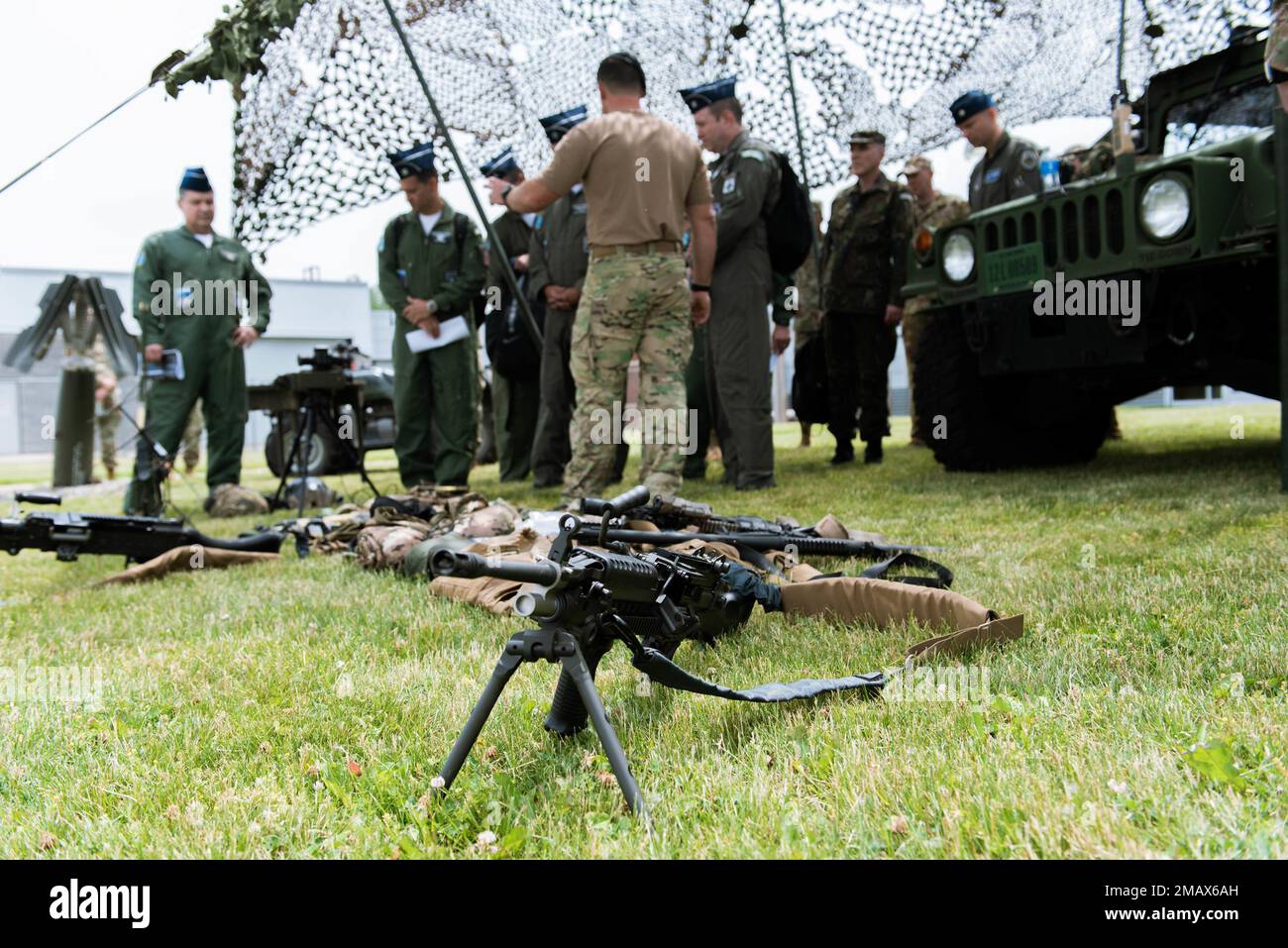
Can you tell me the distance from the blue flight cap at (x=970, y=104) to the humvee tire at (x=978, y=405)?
1462 millimetres

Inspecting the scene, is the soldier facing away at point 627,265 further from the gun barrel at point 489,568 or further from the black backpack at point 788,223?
the gun barrel at point 489,568

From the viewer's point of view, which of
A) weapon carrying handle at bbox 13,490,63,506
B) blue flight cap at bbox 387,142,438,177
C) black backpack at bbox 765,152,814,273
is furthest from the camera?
blue flight cap at bbox 387,142,438,177

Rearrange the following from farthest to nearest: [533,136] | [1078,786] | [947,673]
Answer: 1. [533,136]
2. [947,673]
3. [1078,786]

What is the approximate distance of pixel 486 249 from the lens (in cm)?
773

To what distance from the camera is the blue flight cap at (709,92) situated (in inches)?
245

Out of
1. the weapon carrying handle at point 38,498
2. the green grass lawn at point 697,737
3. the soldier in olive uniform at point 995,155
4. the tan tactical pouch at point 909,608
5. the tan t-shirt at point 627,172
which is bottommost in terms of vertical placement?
the green grass lawn at point 697,737

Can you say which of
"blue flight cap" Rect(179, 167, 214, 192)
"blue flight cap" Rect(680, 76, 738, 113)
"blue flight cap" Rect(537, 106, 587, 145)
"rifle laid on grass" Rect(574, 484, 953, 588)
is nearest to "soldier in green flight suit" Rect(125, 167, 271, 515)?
"blue flight cap" Rect(179, 167, 214, 192)

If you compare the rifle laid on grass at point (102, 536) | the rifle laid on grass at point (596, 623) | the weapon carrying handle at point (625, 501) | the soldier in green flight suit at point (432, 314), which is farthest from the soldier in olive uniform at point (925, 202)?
the weapon carrying handle at point (625, 501)

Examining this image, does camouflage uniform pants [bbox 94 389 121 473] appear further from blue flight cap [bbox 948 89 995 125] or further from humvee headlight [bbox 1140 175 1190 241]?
humvee headlight [bbox 1140 175 1190 241]

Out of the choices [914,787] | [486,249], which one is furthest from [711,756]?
[486,249]

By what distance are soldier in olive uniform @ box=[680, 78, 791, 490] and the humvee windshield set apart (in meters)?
2.17

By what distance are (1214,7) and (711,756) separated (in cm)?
714

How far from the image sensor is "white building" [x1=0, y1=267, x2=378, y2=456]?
2788 cm
